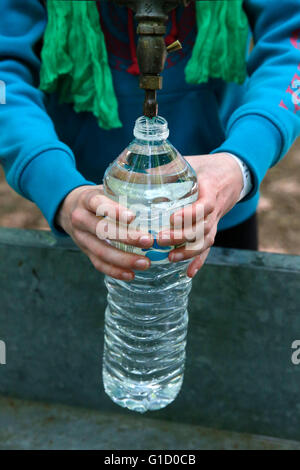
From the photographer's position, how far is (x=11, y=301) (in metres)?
1.58

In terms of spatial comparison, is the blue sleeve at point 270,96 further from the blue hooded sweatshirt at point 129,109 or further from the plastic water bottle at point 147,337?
the plastic water bottle at point 147,337

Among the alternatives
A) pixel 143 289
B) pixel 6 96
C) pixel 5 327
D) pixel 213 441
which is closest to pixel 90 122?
pixel 6 96

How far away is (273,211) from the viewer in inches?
147

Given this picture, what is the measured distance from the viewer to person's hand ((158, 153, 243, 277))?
97 cm

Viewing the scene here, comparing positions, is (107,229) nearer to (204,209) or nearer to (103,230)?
(103,230)

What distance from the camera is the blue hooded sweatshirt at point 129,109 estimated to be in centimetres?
119

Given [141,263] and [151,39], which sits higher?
[151,39]

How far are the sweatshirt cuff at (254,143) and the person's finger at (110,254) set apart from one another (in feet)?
1.14

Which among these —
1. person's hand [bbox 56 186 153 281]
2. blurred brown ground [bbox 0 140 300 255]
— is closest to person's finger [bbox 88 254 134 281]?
person's hand [bbox 56 186 153 281]

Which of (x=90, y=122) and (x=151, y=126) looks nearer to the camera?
(x=151, y=126)

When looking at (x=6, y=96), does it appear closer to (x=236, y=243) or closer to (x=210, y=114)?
(x=210, y=114)

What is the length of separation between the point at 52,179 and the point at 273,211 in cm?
279

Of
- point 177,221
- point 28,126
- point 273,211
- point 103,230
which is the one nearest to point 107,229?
point 103,230

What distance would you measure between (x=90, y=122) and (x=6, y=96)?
295mm
